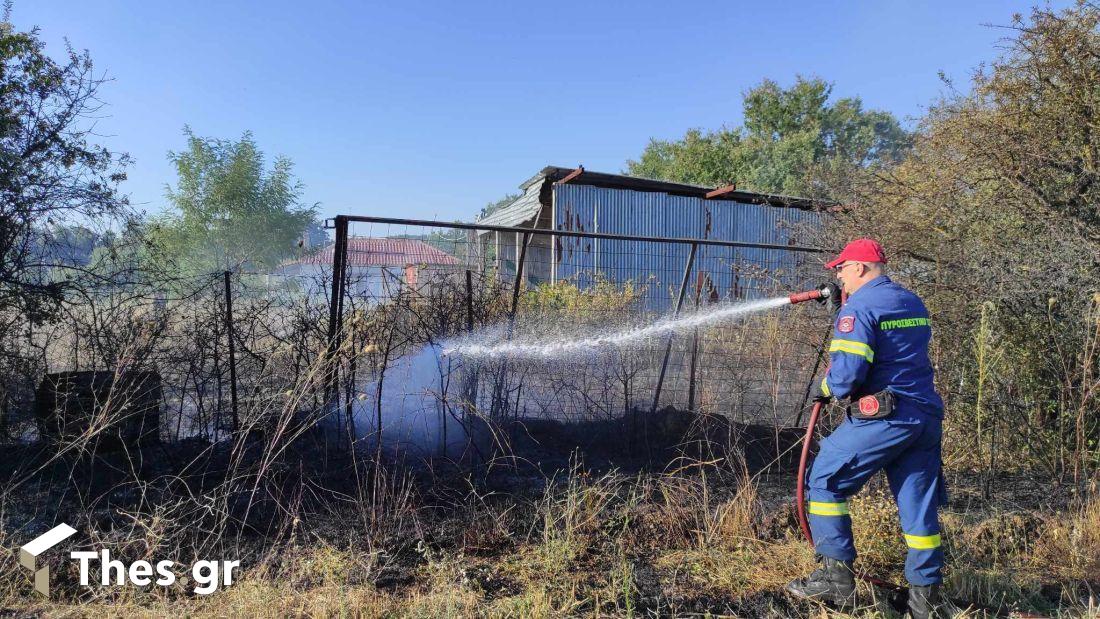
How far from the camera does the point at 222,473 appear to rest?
4250 mm

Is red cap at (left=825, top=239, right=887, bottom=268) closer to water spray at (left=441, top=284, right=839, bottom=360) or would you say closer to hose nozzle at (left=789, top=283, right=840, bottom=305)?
hose nozzle at (left=789, top=283, right=840, bottom=305)

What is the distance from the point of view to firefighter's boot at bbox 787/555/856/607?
9.58 feet

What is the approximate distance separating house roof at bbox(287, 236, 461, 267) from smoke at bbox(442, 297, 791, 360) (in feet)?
2.52

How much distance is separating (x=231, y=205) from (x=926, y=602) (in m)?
35.9

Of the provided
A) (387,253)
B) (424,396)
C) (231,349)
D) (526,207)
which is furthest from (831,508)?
(526,207)

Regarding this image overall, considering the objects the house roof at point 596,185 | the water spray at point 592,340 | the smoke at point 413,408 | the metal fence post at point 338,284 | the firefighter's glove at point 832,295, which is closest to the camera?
the firefighter's glove at point 832,295

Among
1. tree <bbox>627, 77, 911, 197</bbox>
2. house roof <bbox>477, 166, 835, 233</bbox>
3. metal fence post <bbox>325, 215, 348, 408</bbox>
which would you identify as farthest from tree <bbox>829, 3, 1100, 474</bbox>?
tree <bbox>627, 77, 911, 197</bbox>

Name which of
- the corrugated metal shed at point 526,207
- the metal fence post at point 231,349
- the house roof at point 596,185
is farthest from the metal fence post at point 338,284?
the corrugated metal shed at point 526,207

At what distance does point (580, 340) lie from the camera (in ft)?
18.9

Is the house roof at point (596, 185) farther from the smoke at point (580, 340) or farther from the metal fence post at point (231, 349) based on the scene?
the metal fence post at point (231, 349)

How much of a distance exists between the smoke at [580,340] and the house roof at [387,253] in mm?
769

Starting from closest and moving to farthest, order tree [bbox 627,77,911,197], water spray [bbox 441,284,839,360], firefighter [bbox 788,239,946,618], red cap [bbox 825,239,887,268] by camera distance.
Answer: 1. firefighter [bbox 788,239,946,618]
2. red cap [bbox 825,239,887,268]
3. water spray [bbox 441,284,839,360]
4. tree [bbox 627,77,911,197]

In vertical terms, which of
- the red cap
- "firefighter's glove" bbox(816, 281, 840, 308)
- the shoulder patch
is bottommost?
the shoulder patch

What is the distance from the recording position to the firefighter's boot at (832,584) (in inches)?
115
